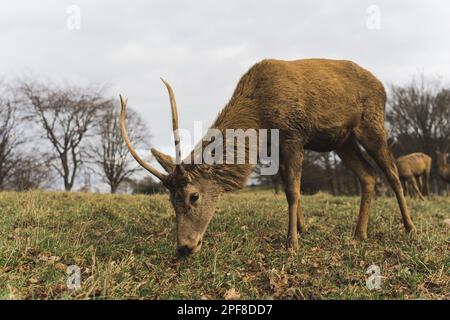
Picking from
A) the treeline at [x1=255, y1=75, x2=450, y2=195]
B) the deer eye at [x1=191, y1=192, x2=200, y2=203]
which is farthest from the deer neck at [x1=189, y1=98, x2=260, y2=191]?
the treeline at [x1=255, y1=75, x2=450, y2=195]

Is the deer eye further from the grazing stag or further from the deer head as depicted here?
the grazing stag

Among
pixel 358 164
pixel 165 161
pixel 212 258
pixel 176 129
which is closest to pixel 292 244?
pixel 212 258

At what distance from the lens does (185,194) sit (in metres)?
4.96

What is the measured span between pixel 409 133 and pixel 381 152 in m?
36.4

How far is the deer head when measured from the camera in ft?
15.7

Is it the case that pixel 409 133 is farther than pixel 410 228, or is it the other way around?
pixel 409 133

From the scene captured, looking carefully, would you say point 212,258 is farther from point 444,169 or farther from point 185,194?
point 444,169

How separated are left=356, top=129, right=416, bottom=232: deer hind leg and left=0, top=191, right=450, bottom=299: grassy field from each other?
0.33 metres
